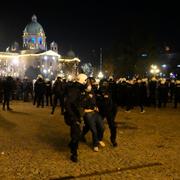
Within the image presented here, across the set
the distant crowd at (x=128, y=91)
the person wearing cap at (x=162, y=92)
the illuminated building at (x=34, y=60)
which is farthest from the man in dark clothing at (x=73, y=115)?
the illuminated building at (x=34, y=60)

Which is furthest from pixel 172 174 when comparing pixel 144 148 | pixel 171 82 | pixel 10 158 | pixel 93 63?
pixel 93 63

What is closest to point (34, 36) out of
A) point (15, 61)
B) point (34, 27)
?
point (34, 27)

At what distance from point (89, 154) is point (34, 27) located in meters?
122

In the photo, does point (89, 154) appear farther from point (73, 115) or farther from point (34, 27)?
point (34, 27)

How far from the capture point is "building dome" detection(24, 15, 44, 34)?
12888cm

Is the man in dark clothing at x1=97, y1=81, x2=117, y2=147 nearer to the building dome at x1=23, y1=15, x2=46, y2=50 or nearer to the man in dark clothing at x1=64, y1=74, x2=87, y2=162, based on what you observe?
the man in dark clothing at x1=64, y1=74, x2=87, y2=162

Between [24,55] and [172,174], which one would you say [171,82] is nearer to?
[172,174]

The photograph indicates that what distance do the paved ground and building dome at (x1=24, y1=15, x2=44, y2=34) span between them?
115 meters

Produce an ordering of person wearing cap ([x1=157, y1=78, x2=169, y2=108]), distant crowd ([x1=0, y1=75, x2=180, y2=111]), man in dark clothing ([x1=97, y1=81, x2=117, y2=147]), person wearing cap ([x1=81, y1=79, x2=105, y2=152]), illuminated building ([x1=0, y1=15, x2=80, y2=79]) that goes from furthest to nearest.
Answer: illuminated building ([x1=0, y1=15, x2=80, y2=79]), person wearing cap ([x1=157, y1=78, x2=169, y2=108]), distant crowd ([x1=0, y1=75, x2=180, y2=111]), man in dark clothing ([x1=97, y1=81, x2=117, y2=147]), person wearing cap ([x1=81, y1=79, x2=105, y2=152])

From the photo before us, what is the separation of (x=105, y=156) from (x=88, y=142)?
2.16m

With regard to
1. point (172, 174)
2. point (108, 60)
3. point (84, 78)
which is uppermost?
point (108, 60)

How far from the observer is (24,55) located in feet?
439

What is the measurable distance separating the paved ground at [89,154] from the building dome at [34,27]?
376 ft

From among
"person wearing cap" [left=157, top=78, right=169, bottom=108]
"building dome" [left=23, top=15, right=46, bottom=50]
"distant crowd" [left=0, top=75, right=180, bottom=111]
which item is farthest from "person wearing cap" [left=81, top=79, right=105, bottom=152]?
"building dome" [left=23, top=15, right=46, bottom=50]
